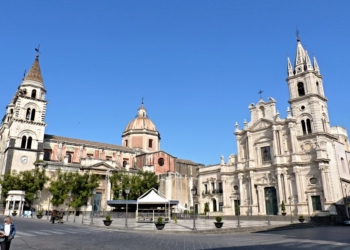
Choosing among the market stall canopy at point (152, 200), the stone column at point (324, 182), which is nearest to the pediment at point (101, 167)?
the market stall canopy at point (152, 200)

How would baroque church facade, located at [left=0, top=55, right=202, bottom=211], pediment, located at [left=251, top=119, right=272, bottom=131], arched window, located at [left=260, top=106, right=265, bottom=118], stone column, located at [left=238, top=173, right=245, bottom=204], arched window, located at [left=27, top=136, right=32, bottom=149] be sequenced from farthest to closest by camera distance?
arched window, located at [left=27, top=136, right=32, bottom=149] → baroque church facade, located at [left=0, top=55, right=202, bottom=211] → arched window, located at [left=260, top=106, right=265, bottom=118] → pediment, located at [left=251, top=119, right=272, bottom=131] → stone column, located at [left=238, top=173, right=245, bottom=204]

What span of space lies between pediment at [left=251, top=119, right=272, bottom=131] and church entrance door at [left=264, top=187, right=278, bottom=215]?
9.15 metres

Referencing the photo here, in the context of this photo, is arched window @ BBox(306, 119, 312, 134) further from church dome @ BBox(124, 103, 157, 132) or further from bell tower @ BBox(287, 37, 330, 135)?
church dome @ BBox(124, 103, 157, 132)

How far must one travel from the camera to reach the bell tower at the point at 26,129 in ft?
145

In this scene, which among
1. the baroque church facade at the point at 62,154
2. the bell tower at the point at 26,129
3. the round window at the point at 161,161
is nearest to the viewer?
the bell tower at the point at 26,129

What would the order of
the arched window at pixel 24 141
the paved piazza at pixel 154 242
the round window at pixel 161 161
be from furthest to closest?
the round window at pixel 161 161
the arched window at pixel 24 141
the paved piazza at pixel 154 242

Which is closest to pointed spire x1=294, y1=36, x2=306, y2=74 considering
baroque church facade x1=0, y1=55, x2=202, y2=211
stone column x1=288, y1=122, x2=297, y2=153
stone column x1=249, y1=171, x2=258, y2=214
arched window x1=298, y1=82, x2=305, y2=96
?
arched window x1=298, y1=82, x2=305, y2=96

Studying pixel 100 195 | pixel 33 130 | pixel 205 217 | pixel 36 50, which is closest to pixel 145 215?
pixel 205 217

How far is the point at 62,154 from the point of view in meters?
51.3

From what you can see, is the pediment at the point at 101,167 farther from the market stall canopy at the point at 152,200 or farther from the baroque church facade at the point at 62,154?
the market stall canopy at the point at 152,200

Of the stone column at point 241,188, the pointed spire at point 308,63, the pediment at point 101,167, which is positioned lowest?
the stone column at point 241,188

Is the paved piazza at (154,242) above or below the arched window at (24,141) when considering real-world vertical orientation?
below

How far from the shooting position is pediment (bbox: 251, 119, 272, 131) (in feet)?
141

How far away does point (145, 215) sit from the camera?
31000 millimetres
